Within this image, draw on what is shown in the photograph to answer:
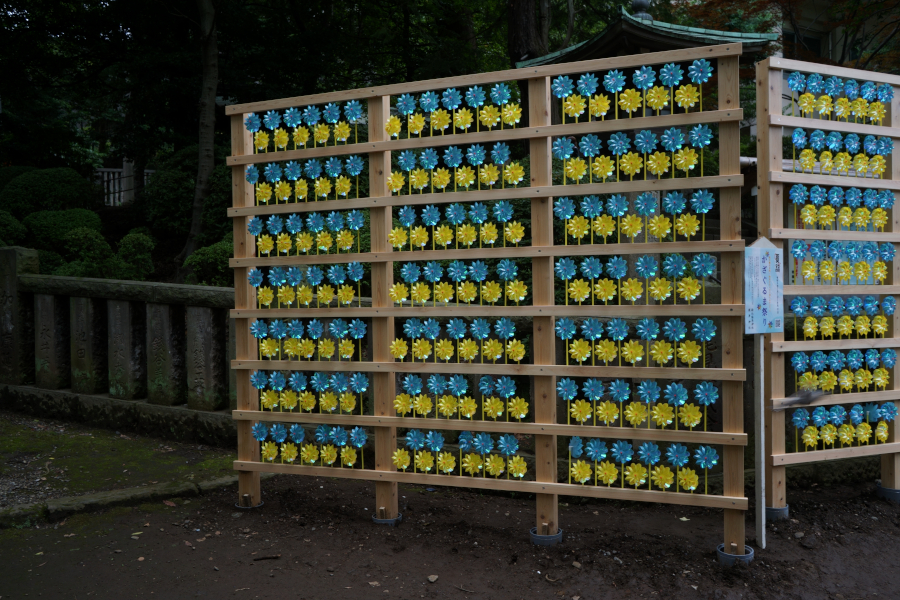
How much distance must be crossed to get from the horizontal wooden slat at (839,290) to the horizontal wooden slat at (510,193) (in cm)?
94

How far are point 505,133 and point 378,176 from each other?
816 mm

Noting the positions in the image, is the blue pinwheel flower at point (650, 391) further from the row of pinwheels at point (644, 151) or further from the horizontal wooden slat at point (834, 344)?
the row of pinwheels at point (644, 151)

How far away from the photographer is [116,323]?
6484 mm

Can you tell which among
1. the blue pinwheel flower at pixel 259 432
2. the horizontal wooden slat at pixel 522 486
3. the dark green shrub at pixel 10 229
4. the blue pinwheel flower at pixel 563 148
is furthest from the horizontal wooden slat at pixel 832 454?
the dark green shrub at pixel 10 229

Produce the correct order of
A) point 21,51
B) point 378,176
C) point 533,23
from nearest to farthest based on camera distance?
1. point 378,176
2. point 533,23
3. point 21,51

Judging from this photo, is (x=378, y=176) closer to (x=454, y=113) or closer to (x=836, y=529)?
(x=454, y=113)

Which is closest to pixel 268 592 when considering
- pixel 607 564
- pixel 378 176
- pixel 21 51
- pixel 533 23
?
pixel 607 564

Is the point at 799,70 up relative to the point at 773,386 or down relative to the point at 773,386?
up

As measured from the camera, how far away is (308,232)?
181 inches

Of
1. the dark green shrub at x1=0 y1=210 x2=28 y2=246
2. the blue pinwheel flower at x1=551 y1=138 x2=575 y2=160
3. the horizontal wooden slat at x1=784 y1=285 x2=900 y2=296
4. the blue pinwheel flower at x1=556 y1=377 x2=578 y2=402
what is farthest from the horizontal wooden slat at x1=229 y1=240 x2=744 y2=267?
the dark green shrub at x1=0 y1=210 x2=28 y2=246

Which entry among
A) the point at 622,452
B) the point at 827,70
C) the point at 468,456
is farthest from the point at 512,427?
the point at 827,70

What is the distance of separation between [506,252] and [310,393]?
1668 millimetres

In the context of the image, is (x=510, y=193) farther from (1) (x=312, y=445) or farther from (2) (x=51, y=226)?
(2) (x=51, y=226)

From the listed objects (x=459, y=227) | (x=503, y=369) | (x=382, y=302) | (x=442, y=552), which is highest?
(x=459, y=227)
